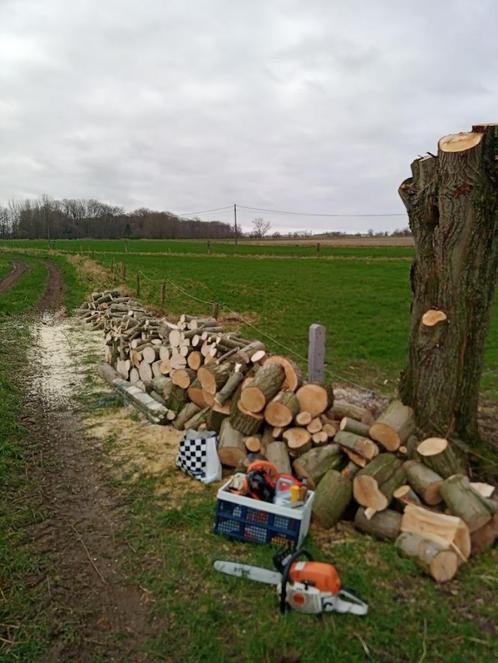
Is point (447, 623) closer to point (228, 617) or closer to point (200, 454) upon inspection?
point (228, 617)

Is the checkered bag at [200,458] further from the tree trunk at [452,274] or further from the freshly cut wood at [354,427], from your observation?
the tree trunk at [452,274]

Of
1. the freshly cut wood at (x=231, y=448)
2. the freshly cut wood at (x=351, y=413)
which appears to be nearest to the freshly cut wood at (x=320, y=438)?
the freshly cut wood at (x=351, y=413)

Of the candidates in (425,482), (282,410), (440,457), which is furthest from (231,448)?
(440,457)

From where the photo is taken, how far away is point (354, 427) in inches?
178

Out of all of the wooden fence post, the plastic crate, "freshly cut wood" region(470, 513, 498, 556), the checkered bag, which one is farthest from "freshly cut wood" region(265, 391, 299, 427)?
"freshly cut wood" region(470, 513, 498, 556)

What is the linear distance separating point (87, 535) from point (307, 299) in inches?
536

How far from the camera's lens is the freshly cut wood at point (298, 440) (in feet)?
15.4

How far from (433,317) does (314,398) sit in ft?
4.76

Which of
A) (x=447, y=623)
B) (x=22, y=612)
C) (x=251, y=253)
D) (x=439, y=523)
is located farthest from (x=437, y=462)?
(x=251, y=253)

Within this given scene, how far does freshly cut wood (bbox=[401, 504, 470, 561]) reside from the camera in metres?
3.53

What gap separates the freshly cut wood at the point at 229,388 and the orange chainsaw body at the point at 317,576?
260cm

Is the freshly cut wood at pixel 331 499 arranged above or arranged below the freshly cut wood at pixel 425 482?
below

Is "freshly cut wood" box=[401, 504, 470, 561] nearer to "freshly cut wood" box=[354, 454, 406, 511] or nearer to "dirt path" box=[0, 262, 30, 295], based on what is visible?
"freshly cut wood" box=[354, 454, 406, 511]

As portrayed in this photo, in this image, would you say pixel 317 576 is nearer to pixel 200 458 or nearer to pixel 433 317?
pixel 200 458
